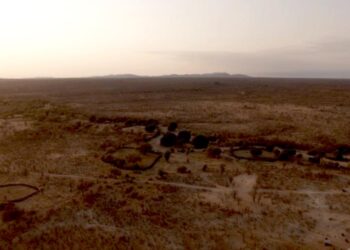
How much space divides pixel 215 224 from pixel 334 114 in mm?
43822

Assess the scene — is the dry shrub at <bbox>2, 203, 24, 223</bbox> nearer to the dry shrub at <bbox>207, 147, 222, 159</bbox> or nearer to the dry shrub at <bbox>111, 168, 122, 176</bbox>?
the dry shrub at <bbox>111, 168, 122, 176</bbox>

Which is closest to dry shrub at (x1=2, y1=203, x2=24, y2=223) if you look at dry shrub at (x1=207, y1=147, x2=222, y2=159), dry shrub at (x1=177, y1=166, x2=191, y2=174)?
dry shrub at (x1=177, y1=166, x2=191, y2=174)

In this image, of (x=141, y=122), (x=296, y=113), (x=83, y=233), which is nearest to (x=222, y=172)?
(x=83, y=233)

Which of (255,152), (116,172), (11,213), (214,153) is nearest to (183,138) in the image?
(214,153)

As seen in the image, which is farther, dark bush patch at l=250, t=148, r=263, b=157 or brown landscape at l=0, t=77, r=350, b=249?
dark bush patch at l=250, t=148, r=263, b=157

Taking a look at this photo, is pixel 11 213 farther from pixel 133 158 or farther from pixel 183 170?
pixel 183 170

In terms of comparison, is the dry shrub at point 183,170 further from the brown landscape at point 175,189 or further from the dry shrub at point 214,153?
the dry shrub at point 214,153

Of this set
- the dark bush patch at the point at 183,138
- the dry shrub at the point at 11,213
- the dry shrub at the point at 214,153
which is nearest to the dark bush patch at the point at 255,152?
the dry shrub at the point at 214,153

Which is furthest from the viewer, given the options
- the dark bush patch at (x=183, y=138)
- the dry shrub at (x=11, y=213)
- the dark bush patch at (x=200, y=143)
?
the dark bush patch at (x=183, y=138)

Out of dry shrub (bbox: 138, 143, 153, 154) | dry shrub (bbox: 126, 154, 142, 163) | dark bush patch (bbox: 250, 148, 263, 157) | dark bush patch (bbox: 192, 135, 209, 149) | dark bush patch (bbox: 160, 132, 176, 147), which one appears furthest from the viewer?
dark bush patch (bbox: 160, 132, 176, 147)

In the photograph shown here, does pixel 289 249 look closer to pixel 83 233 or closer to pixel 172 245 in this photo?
pixel 172 245

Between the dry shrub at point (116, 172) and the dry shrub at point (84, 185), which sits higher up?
the dry shrub at point (116, 172)

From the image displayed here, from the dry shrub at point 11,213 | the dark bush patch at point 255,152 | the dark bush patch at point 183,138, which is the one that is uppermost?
the dark bush patch at point 183,138

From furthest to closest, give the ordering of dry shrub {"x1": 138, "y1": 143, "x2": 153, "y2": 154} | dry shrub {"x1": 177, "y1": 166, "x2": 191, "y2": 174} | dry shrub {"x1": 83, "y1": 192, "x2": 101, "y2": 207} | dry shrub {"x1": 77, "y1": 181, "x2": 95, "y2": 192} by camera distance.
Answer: dry shrub {"x1": 138, "y1": 143, "x2": 153, "y2": 154}, dry shrub {"x1": 177, "y1": 166, "x2": 191, "y2": 174}, dry shrub {"x1": 77, "y1": 181, "x2": 95, "y2": 192}, dry shrub {"x1": 83, "y1": 192, "x2": 101, "y2": 207}
